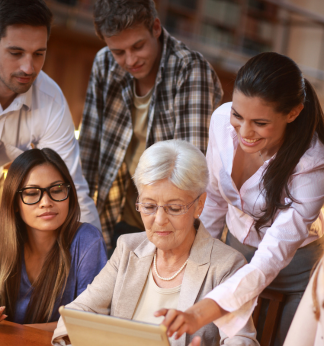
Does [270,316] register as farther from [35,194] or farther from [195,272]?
[35,194]

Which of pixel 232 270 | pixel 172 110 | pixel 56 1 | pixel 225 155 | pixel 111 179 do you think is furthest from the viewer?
pixel 56 1

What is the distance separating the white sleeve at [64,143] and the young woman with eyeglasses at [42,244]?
29 cm

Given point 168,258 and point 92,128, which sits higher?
point 92,128

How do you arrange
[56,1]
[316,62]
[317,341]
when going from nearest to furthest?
[317,341] < [56,1] < [316,62]

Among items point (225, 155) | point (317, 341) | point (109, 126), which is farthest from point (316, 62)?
point (317, 341)

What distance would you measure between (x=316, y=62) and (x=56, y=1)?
207 inches

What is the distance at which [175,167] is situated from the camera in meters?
1.64

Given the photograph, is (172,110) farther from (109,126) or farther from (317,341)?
(317,341)

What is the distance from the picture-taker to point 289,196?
167 centimetres

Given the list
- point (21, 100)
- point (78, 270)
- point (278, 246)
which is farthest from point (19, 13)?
point (278, 246)

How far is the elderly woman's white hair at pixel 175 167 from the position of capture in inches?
64.1

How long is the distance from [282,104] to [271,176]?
269 millimetres

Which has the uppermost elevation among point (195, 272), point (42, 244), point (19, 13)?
point (19, 13)

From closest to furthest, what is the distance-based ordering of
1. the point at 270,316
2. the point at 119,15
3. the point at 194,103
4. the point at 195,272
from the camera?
1. the point at 195,272
2. the point at 270,316
3. the point at 119,15
4. the point at 194,103
